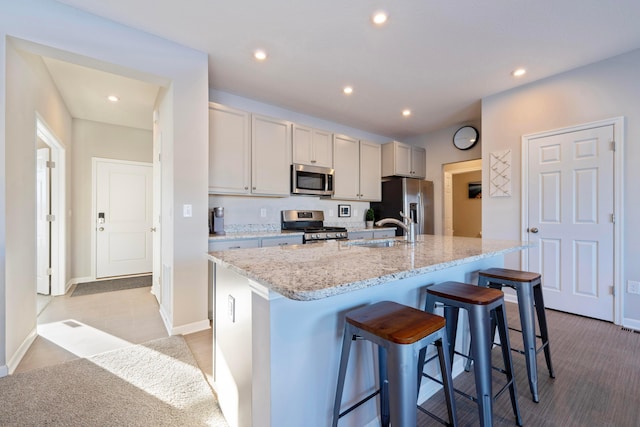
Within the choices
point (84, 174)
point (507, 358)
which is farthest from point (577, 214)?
point (84, 174)

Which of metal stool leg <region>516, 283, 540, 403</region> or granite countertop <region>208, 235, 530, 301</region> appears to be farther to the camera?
metal stool leg <region>516, 283, 540, 403</region>

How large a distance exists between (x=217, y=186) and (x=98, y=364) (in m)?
1.82

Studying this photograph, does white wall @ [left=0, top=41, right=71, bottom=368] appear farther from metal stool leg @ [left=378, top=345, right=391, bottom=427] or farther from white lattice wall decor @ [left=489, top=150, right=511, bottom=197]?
white lattice wall decor @ [left=489, top=150, right=511, bottom=197]

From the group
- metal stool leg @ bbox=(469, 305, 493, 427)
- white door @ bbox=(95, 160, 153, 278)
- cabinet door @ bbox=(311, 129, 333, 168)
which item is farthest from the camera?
white door @ bbox=(95, 160, 153, 278)

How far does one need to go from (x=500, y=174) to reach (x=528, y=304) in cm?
226

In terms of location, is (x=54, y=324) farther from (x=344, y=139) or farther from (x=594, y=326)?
(x=594, y=326)

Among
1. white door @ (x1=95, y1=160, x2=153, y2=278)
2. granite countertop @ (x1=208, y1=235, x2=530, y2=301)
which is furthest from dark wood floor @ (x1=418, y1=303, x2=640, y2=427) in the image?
white door @ (x1=95, y1=160, x2=153, y2=278)

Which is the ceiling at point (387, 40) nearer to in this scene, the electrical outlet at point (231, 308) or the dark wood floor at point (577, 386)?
the electrical outlet at point (231, 308)

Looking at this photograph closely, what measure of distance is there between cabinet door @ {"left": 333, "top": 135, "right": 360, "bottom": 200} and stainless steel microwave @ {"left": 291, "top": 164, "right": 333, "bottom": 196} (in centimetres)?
18

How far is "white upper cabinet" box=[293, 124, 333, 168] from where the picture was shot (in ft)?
12.2

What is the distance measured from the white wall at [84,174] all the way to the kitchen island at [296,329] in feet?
13.7

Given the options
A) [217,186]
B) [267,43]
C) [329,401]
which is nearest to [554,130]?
[267,43]

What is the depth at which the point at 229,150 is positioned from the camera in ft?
10.2

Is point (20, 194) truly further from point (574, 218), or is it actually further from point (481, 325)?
point (574, 218)
